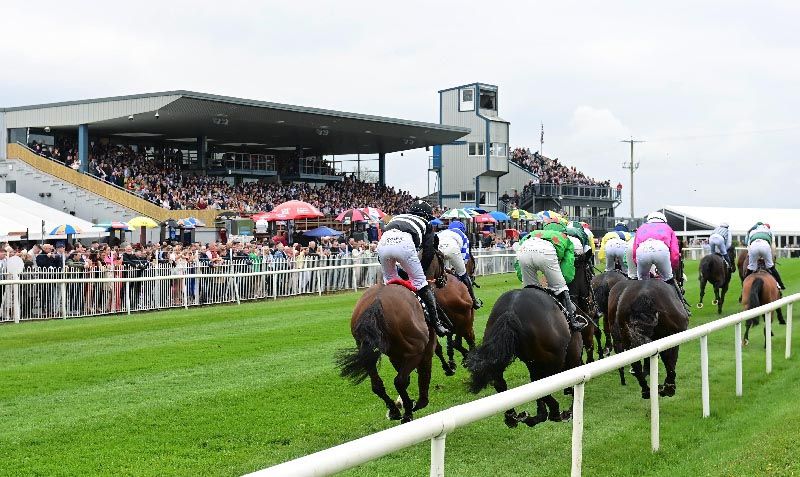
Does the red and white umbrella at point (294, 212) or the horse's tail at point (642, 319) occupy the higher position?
the red and white umbrella at point (294, 212)

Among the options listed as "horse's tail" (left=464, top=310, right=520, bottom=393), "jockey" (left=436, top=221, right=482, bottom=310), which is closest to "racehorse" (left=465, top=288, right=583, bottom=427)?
"horse's tail" (left=464, top=310, right=520, bottom=393)

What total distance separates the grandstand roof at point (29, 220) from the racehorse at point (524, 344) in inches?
696

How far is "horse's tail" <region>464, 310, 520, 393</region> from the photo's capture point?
6926 mm

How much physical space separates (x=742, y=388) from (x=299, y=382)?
15.0 feet

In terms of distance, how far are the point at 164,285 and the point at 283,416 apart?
11.7 meters

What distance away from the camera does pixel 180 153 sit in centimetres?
4216

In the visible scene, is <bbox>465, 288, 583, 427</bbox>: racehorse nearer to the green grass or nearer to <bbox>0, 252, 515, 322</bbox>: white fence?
the green grass

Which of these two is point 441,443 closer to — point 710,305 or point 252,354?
point 252,354

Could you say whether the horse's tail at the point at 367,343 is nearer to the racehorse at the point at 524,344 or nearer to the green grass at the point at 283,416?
the green grass at the point at 283,416

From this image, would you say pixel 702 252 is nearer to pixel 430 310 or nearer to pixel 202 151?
pixel 202 151

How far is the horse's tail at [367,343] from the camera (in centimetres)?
725

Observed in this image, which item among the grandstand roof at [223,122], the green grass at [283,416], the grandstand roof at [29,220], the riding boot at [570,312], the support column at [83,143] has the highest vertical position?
the grandstand roof at [223,122]

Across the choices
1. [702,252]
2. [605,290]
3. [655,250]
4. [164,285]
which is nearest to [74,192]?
[164,285]

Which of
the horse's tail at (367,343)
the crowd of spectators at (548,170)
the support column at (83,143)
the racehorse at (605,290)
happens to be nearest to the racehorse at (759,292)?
the racehorse at (605,290)
